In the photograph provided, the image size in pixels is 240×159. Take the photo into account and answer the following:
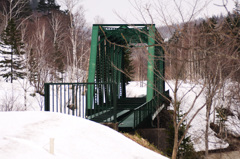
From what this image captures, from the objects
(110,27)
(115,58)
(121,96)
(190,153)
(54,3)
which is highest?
(54,3)

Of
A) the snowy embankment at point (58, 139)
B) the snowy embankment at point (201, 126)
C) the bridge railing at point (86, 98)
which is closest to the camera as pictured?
the snowy embankment at point (58, 139)

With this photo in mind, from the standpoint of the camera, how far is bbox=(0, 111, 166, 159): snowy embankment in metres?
2.59

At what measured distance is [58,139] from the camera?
10.4 ft

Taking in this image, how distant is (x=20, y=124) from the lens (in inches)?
141

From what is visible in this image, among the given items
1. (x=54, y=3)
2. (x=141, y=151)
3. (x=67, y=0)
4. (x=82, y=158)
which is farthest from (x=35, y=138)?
(x=54, y=3)

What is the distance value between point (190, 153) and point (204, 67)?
4.41m

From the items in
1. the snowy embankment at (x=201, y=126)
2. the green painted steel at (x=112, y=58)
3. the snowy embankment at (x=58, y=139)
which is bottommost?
the snowy embankment at (x=201, y=126)

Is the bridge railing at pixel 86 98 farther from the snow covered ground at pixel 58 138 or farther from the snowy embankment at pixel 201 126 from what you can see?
the snowy embankment at pixel 201 126

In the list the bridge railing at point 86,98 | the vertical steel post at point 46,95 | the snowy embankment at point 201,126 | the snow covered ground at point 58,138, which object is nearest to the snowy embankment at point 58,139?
the snow covered ground at point 58,138

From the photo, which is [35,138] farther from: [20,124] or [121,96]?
[121,96]

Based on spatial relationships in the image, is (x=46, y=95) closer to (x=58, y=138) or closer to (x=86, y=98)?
(x=86, y=98)

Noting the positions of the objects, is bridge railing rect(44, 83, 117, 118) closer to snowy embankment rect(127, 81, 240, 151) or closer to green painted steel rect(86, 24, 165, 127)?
green painted steel rect(86, 24, 165, 127)

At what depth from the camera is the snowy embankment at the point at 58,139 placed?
2590 millimetres

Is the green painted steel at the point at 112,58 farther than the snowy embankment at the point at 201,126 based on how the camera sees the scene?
No
